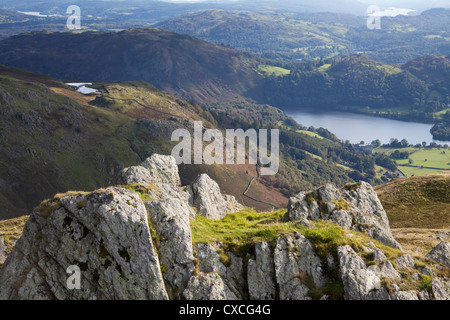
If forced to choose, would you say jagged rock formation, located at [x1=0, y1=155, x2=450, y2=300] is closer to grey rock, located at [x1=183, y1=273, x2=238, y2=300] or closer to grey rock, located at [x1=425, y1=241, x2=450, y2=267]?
grey rock, located at [x1=183, y1=273, x2=238, y2=300]

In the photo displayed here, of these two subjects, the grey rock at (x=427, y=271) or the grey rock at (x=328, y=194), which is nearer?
the grey rock at (x=427, y=271)

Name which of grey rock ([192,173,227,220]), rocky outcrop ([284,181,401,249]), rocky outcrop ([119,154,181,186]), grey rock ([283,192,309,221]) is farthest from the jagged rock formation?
rocky outcrop ([119,154,181,186])

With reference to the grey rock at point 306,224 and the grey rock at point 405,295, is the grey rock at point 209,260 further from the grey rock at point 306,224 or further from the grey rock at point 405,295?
the grey rock at point 405,295

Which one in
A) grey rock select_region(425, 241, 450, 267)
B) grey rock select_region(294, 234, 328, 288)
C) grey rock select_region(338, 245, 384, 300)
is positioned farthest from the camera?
grey rock select_region(425, 241, 450, 267)

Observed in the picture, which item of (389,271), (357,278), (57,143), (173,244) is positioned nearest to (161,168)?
(173,244)

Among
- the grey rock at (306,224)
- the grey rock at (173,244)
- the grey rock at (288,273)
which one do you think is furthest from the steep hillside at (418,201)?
the grey rock at (173,244)

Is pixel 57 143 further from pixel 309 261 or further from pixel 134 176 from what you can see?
pixel 309 261
